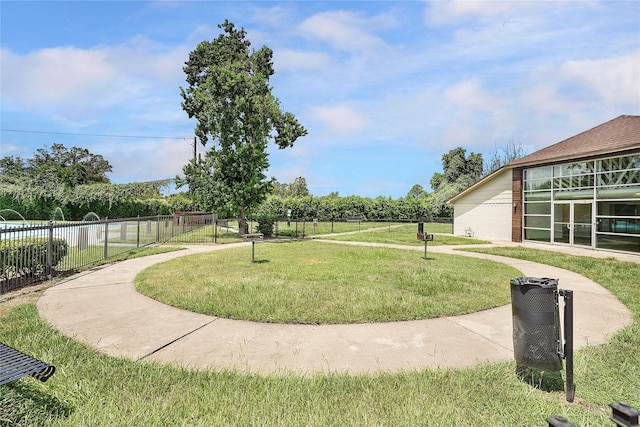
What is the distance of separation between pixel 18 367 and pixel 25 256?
239 inches

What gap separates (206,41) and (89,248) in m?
19.9

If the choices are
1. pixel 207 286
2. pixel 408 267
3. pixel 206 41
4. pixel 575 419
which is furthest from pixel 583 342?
pixel 206 41

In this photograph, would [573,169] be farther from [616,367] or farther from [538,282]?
[538,282]

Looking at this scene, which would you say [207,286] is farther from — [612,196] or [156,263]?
[612,196]

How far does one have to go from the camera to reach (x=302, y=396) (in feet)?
8.92

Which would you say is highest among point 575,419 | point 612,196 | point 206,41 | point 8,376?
point 206,41

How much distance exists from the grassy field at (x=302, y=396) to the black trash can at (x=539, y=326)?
306 mm

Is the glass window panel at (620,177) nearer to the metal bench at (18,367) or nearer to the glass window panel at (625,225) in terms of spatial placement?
the glass window panel at (625,225)

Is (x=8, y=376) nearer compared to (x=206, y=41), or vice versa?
(x=8, y=376)

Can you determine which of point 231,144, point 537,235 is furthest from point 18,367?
point 537,235

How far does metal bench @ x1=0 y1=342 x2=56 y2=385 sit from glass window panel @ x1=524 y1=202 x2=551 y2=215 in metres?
19.0

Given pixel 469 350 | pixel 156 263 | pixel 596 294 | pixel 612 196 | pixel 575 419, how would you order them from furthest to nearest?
1. pixel 612 196
2. pixel 156 263
3. pixel 596 294
4. pixel 469 350
5. pixel 575 419

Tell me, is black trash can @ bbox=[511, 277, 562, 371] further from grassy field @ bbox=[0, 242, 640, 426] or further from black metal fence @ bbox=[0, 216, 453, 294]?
black metal fence @ bbox=[0, 216, 453, 294]

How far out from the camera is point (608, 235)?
44.9 ft
